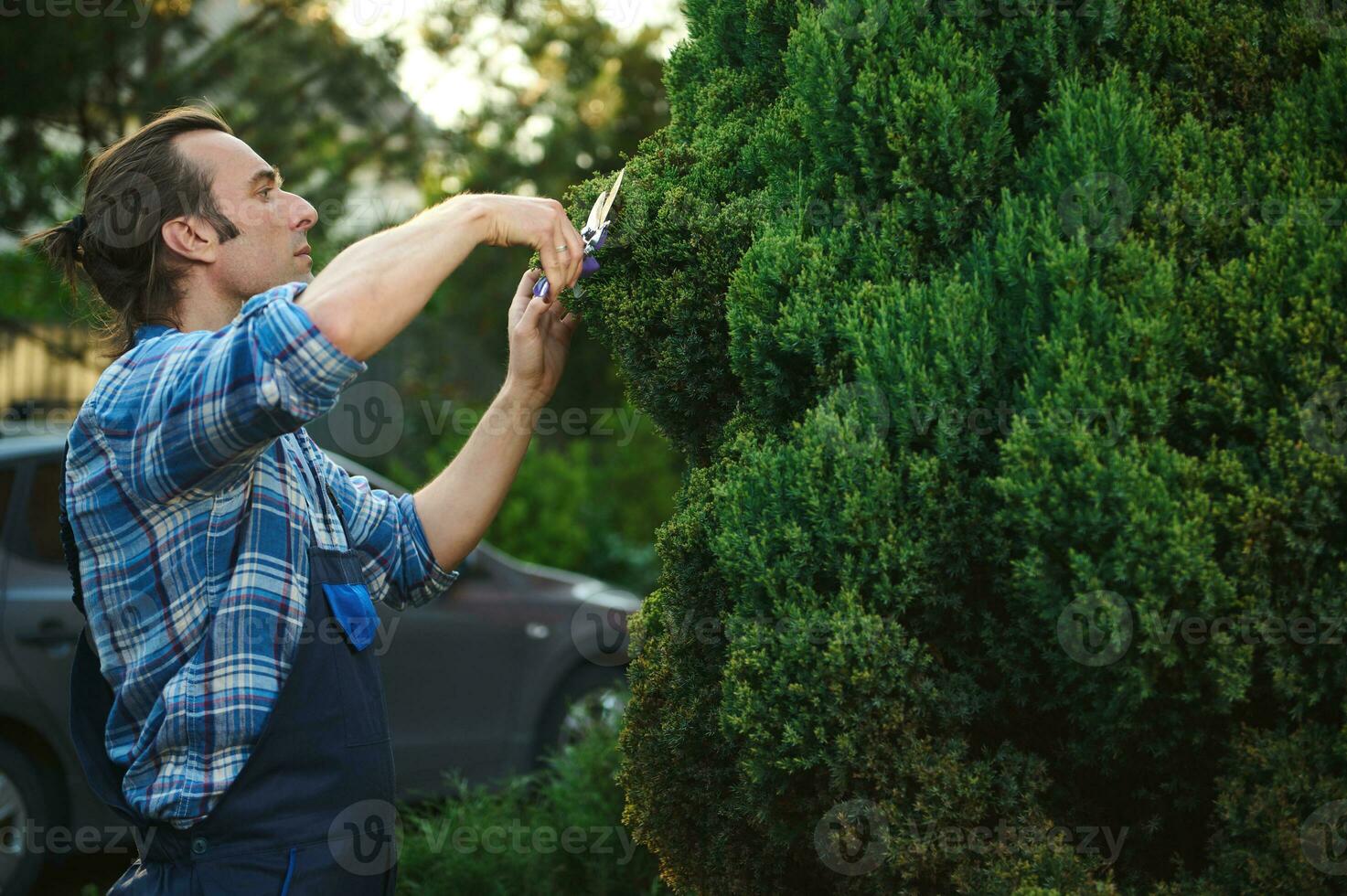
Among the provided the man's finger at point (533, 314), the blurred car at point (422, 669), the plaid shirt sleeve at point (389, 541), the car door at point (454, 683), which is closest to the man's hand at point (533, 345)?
the man's finger at point (533, 314)

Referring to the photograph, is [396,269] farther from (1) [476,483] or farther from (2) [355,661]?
(1) [476,483]

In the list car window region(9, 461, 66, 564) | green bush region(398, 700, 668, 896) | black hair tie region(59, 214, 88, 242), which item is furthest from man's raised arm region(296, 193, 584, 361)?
car window region(9, 461, 66, 564)

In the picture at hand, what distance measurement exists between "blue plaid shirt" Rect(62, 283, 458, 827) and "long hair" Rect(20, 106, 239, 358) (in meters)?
0.18

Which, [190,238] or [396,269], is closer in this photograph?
[396,269]

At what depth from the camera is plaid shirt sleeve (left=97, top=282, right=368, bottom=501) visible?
71.4 inches

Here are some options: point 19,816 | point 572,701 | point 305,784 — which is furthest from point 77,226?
point 572,701

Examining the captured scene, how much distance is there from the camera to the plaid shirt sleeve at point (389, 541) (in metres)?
2.61

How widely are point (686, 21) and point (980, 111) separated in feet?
2.90

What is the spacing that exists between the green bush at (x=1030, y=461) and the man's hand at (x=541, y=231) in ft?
0.77

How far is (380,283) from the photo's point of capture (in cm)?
191

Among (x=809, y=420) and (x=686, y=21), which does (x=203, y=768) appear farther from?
(x=686, y=21)

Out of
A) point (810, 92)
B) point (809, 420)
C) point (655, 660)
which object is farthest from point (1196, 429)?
point (655, 660)

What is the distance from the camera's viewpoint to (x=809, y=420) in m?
1.95

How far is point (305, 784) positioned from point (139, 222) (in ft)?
3.85
